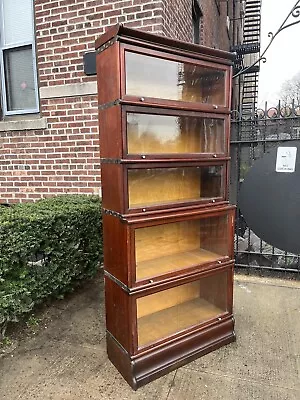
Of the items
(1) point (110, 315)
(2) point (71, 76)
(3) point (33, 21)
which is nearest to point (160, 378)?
(1) point (110, 315)

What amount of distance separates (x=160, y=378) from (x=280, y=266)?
229 centimetres

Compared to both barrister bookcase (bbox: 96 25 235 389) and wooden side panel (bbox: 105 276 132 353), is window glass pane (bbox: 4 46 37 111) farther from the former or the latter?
wooden side panel (bbox: 105 276 132 353)

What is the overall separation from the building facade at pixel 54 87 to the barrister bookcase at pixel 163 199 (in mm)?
1629

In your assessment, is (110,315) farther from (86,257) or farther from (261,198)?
(261,198)

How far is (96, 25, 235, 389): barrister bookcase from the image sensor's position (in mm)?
1995

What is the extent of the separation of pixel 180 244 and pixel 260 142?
1850 millimetres

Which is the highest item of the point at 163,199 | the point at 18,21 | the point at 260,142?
the point at 18,21

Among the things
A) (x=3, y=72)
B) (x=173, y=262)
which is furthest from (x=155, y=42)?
(x=3, y=72)

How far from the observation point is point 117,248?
2121 mm

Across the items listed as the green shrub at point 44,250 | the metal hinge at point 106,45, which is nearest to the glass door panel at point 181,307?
the green shrub at point 44,250

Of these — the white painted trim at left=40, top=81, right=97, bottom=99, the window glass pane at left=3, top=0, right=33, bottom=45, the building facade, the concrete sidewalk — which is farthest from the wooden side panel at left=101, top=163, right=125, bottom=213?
the window glass pane at left=3, top=0, right=33, bottom=45

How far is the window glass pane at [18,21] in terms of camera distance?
4211 mm

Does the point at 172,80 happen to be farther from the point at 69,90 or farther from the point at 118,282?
the point at 69,90

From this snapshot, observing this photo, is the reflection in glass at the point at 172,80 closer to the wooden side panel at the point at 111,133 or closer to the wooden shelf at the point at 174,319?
the wooden side panel at the point at 111,133
